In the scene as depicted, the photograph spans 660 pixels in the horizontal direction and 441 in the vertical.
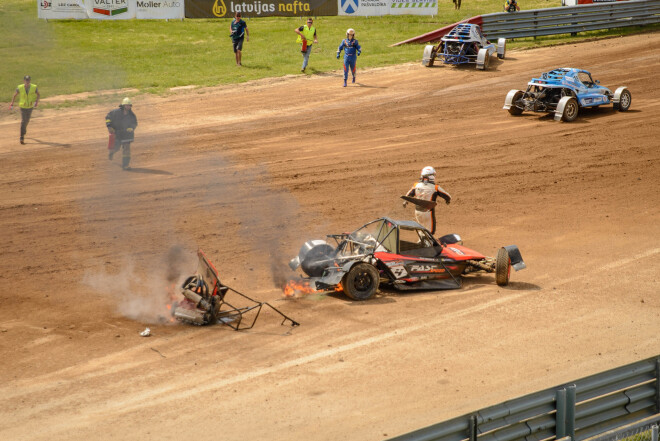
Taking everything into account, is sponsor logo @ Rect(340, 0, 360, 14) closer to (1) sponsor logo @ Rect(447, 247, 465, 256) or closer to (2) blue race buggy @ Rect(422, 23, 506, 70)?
(2) blue race buggy @ Rect(422, 23, 506, 70)

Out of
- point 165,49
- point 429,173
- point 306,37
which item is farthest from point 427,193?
point 165,49

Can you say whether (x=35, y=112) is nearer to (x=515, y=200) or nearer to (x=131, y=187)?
(x=131, y=187)

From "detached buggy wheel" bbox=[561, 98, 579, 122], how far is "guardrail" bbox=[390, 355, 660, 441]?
15.5m

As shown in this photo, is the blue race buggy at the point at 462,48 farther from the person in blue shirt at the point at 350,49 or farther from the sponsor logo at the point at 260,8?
the sponsor logo at the point at 260,8

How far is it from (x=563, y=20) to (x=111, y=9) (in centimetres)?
1914

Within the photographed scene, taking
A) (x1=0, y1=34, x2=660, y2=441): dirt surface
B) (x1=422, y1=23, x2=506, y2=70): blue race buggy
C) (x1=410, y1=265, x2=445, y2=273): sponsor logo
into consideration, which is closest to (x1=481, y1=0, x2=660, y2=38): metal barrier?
(x1=422, y1=23, x2=506, y2=70): blue race buggy

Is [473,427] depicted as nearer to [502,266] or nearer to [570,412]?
[570,412]

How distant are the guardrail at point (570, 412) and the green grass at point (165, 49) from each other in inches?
821

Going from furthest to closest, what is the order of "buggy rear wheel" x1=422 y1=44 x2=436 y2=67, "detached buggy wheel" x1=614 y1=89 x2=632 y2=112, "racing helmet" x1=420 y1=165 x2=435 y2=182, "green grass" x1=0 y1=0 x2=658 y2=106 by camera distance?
"buggy rear wheel" x1=422 y1=44 x2=436 y2=67
"green grass" x1=0 y1=0 x2=658 y2=106
"detached buggy wheel" x1=614 y1=89 x2=632 y2=112
"racing helmet" x1=420 y1=165 x2=435 y2=182

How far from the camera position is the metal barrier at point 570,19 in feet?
105

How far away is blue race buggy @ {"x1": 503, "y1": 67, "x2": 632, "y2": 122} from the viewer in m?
22.3

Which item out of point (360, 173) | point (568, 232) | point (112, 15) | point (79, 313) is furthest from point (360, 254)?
point (112, 15)

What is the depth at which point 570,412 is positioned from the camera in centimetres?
723

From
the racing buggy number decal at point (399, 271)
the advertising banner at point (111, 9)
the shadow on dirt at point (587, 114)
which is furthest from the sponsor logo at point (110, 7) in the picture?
the racing buggy number decal at point (399, 271)
